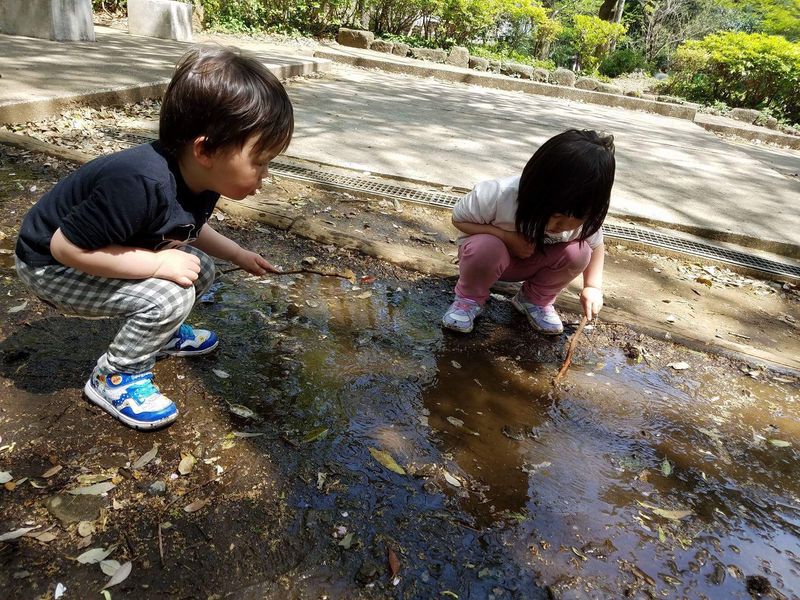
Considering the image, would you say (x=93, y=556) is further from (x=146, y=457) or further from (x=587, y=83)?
(x=587, y=83)

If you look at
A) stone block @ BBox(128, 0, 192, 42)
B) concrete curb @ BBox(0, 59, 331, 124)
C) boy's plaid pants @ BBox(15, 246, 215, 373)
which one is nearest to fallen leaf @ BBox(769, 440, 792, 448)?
boy's plaid pants @ BBox(15, 246, 215, 373)

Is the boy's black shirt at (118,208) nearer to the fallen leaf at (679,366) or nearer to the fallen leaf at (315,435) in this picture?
the fallen leaf at (315,435)

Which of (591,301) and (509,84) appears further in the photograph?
(509,84)

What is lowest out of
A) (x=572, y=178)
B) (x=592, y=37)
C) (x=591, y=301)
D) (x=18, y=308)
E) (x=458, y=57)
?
(x=18, y=308)

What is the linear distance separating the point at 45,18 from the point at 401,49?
715cm

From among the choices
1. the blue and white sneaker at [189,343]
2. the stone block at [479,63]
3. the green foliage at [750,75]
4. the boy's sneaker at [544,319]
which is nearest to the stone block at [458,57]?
the stone block at [479,63]

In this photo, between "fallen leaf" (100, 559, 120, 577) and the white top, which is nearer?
"fallen leaf" (100, 559, 120, 577)

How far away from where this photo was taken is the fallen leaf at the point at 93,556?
1.23 metres

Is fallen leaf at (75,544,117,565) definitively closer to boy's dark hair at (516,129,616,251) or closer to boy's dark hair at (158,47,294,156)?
boy's dark hair at (158,47,294,156)

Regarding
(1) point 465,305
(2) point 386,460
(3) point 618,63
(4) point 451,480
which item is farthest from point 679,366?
(3) point 618,63

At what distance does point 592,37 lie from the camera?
14.1 metres

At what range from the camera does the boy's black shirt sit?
139cm

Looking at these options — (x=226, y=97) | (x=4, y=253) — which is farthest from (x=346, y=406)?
(x=4, y=253)

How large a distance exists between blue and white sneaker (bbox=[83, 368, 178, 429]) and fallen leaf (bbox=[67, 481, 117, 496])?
206 millimetres
